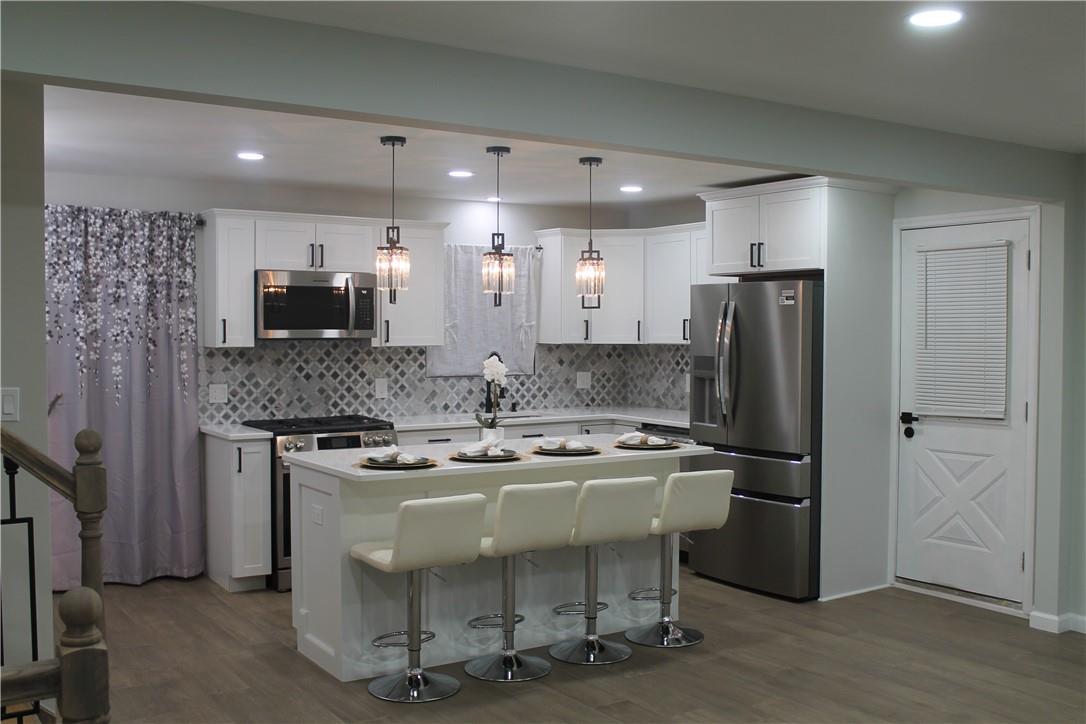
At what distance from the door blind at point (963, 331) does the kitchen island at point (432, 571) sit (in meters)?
1.67

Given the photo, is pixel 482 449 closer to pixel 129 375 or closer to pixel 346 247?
pixel 346 247

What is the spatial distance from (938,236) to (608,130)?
3.20 metres

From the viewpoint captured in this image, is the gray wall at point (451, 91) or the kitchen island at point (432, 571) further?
the kitchen island at point (432, 571)

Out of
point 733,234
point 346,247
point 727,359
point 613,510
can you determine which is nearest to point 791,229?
point 733,234

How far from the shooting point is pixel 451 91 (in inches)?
128

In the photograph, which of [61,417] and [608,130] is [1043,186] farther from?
[61,417]

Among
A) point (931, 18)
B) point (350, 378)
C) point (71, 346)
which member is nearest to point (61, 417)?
point (71, 346)

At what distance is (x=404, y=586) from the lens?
458 cm

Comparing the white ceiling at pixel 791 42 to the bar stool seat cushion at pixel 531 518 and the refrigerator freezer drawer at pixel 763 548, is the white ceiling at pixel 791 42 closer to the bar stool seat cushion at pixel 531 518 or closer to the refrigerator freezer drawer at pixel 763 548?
the bar stool seat cushion at pixel 531 518

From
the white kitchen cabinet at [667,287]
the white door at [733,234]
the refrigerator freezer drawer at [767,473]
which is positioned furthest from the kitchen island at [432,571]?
the white kitchen cabinet at [667,287]

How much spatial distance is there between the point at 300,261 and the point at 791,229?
312 centimetres

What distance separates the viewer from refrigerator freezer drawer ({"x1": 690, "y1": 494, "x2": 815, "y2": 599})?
19.0 feet

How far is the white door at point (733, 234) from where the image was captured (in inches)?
243

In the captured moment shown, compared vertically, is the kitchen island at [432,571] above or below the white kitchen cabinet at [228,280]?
below
